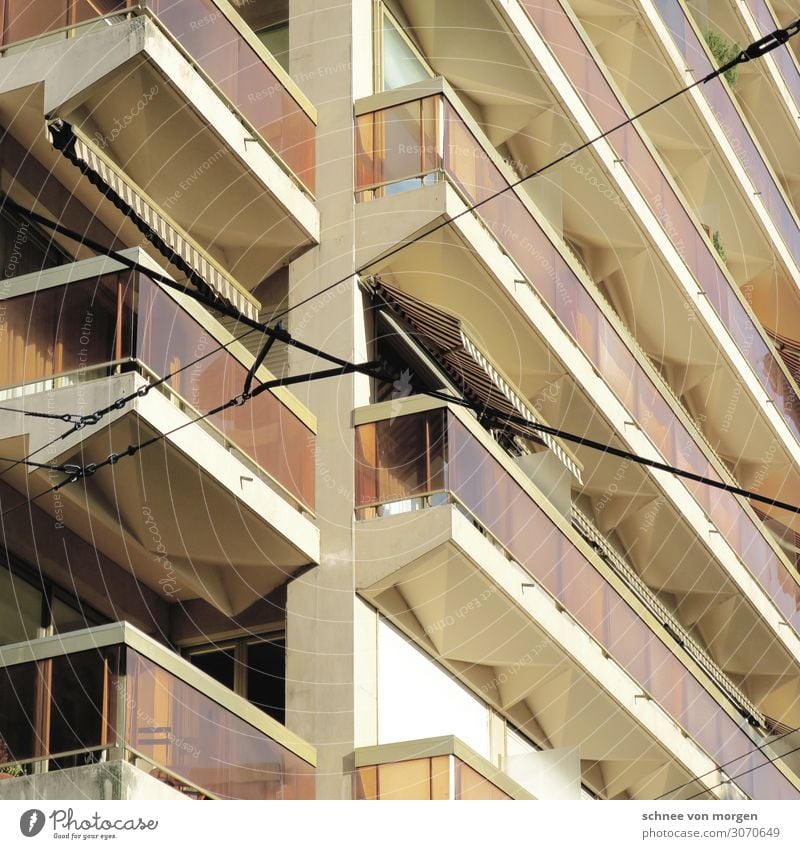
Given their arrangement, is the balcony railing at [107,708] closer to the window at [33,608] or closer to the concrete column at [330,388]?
the window at [33,608]

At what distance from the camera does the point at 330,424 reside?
18.1 m

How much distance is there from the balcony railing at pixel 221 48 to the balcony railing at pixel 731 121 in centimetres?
1019

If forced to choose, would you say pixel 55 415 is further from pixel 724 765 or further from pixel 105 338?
pixel 724 765

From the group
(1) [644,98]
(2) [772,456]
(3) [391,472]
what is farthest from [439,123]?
(2) [772,456]

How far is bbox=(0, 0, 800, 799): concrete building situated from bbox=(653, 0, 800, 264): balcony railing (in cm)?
350

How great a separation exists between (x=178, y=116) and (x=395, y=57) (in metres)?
4.35

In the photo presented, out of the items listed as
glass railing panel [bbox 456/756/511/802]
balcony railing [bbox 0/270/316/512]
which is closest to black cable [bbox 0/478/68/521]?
balcony railing [bbox 0/270/316/512]

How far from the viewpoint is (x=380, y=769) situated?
16.3 meters

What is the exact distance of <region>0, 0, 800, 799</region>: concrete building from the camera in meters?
15.5

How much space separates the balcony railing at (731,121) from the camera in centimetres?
2848

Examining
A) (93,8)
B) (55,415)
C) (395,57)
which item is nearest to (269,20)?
(395,57)

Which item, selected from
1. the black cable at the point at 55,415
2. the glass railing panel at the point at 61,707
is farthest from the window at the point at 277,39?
the glass railing panel at the point at 61,707

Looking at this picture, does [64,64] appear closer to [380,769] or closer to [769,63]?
[380,769]

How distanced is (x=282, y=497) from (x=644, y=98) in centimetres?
1290
